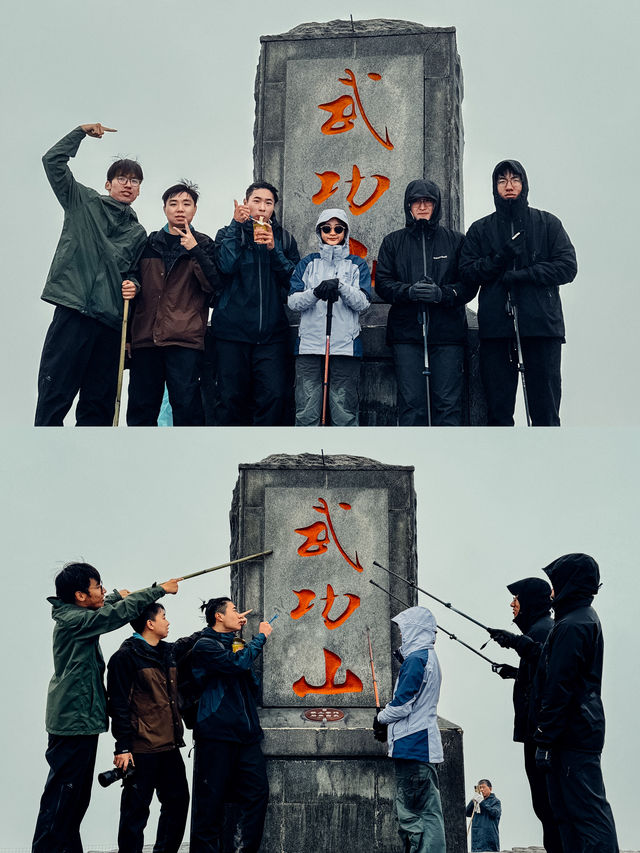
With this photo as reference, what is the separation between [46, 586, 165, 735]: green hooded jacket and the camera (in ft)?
27.2

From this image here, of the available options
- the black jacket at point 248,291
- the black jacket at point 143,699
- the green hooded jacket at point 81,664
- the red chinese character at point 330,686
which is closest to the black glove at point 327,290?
the black jacket at point 248,291

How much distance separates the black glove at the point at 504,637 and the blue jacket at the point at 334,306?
9.02 feet

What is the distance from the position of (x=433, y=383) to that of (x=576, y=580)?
3289 mm

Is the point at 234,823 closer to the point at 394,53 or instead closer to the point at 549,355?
the point at 549,355

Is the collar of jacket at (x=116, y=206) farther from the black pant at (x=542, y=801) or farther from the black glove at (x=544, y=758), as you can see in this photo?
the black glove at (x=544, y=758)

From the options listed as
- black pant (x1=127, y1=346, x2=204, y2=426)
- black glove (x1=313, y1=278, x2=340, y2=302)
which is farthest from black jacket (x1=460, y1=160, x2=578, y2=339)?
black pant (x1=127, y1=346, x2=204, y2=426)

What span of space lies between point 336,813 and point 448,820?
0.76 meters

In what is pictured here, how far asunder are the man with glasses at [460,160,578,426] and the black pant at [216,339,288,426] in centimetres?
154

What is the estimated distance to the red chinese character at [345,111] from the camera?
42.1ft

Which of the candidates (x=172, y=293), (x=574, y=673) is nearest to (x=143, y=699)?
(x=574, y=673)

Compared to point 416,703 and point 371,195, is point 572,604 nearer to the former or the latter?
point 416,703

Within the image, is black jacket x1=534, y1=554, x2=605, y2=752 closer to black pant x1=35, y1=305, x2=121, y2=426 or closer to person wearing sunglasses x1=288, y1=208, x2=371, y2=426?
person wearing sunglasses x1=288, y1=208, x2=371, y2=426

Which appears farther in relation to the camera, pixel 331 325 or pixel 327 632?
pixel 331 325

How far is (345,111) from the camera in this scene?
12.9 metres
